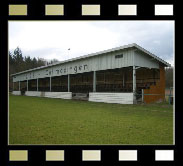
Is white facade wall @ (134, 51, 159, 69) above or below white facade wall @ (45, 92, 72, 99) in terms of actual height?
above

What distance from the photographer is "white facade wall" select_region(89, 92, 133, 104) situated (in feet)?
46.7

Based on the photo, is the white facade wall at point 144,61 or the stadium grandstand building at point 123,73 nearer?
the stadium grandstand building at point 123,73

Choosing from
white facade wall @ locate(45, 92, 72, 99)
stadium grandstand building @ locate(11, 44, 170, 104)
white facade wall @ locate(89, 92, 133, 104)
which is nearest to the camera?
white facade wall @ locate(89, 92, 133, 104)

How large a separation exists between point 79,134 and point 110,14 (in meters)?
2.95

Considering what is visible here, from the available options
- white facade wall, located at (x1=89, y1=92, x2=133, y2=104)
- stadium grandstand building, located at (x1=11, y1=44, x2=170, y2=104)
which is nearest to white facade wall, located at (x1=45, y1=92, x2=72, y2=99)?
stadium grandstand building, located at (x1=11, y1=44, x2=170, y2=104)

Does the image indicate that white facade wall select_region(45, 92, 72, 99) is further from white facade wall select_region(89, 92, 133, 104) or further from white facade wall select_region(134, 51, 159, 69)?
white facade wall select_region(134, 51, 159, 69)

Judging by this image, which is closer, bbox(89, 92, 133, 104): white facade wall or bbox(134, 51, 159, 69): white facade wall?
bbox(89, 92, 133, 104): white facade wall

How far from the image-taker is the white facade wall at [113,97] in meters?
14.2

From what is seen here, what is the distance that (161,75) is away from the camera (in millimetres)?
16672

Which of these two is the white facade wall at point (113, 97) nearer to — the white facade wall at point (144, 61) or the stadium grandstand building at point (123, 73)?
the stadium grandstand building at point (123, 73)

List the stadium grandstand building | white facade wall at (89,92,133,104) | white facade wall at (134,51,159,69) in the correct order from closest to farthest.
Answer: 1. white facade wall at (89,92,133,104)
2. the stadium grandstand building
3. white facade wall at (134,51,159,69)

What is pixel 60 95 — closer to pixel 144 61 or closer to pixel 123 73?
pixel 123 73

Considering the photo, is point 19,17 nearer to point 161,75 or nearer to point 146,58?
point 146,58

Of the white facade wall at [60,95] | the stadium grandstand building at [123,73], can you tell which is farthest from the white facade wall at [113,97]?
the white facade wall at [60,95]
